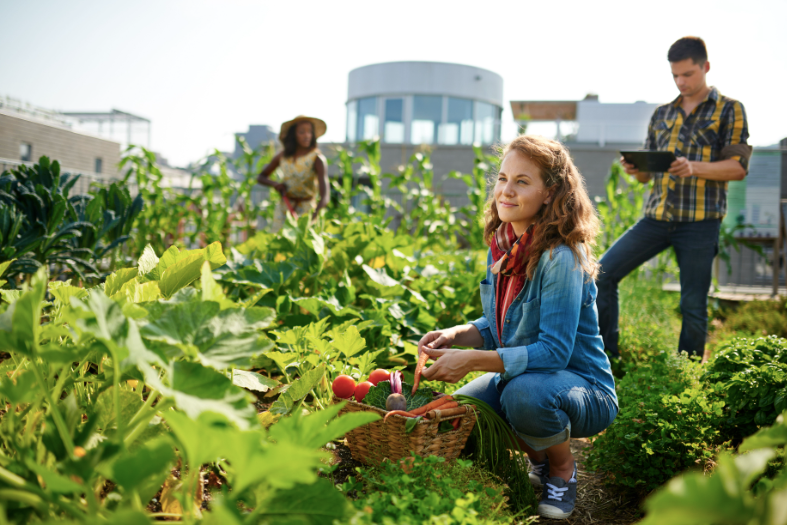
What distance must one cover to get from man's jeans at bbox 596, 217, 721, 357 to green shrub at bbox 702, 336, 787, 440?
61 cm

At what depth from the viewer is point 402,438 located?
1.52m

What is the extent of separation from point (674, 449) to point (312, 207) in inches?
141

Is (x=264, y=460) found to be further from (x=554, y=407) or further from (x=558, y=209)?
(x=558, y=209)

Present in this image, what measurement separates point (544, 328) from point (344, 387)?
2.07 ft

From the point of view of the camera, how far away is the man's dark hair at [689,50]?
2.77 m

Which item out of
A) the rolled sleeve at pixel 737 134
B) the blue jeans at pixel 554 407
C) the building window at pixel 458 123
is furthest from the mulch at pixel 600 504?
the building window at pixel 458 123

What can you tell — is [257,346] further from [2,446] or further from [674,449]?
[674,449]

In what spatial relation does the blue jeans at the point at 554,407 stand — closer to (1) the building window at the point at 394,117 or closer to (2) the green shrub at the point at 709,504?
(2) the green shrub at the point at 709,504

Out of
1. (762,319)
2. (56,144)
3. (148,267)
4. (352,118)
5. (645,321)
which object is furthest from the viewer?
(56,144)

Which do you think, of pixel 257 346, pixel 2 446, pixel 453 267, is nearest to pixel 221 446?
pixel 257 346

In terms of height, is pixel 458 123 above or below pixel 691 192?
above

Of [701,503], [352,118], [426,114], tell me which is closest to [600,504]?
[701,503]

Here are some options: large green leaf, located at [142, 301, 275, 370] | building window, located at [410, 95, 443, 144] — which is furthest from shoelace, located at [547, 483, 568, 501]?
building window, located at [410, 95, 443, 144]

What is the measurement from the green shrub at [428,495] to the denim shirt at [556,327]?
36 cm
